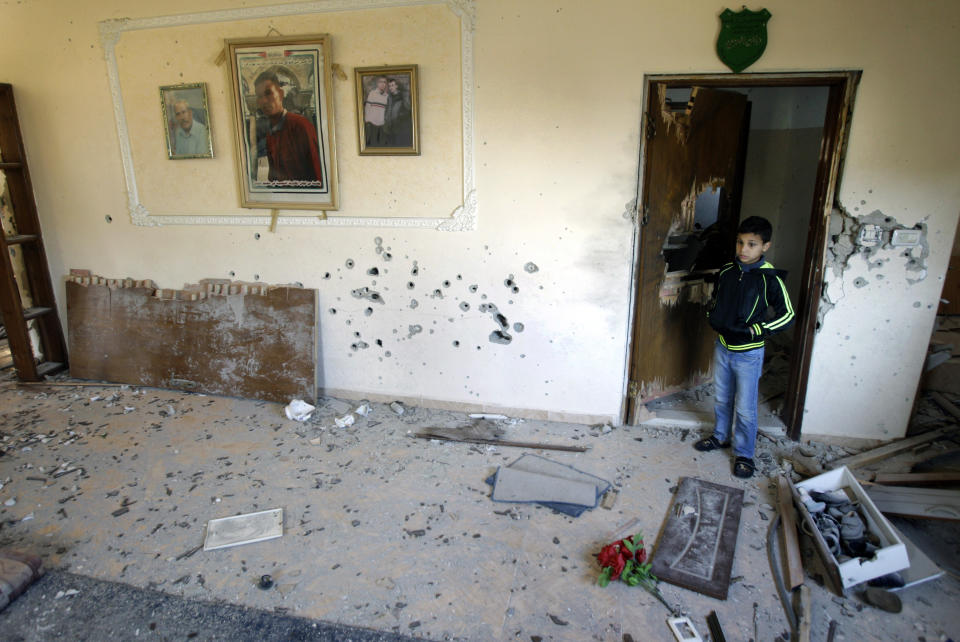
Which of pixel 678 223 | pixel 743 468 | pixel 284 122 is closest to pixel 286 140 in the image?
pixel 284 122

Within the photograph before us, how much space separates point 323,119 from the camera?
3309mm

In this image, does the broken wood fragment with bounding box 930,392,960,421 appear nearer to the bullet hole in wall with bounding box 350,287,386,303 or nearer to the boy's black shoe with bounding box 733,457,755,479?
the boy's black shoe with bounding box 733,457,755,479

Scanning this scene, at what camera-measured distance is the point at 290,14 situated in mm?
3225

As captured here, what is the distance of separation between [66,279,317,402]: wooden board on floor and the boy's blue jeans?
8.81 feet

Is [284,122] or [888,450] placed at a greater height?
[284,122]

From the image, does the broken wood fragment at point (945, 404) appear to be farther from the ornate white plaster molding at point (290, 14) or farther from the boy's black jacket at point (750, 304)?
the ornate white plaster molding at point (290, 14)

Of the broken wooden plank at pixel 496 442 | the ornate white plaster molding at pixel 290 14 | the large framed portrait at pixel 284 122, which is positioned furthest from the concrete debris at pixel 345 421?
the large framed portrait at pixel 284 122

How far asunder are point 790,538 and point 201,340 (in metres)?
3.93

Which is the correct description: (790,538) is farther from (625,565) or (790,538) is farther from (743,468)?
(625,565)

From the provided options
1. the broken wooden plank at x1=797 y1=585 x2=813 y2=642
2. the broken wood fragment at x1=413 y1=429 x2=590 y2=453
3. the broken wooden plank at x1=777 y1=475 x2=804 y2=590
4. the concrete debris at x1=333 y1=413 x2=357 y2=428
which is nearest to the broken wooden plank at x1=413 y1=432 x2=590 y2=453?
the broken wood fragment at x1=413 y1=429 x2=590 y2=453

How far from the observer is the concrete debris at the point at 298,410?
3543 millimetres

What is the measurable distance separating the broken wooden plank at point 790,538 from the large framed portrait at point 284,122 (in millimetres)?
3124

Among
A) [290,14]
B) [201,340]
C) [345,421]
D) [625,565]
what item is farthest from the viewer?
[201,340]

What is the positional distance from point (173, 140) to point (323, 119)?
3.82ft
